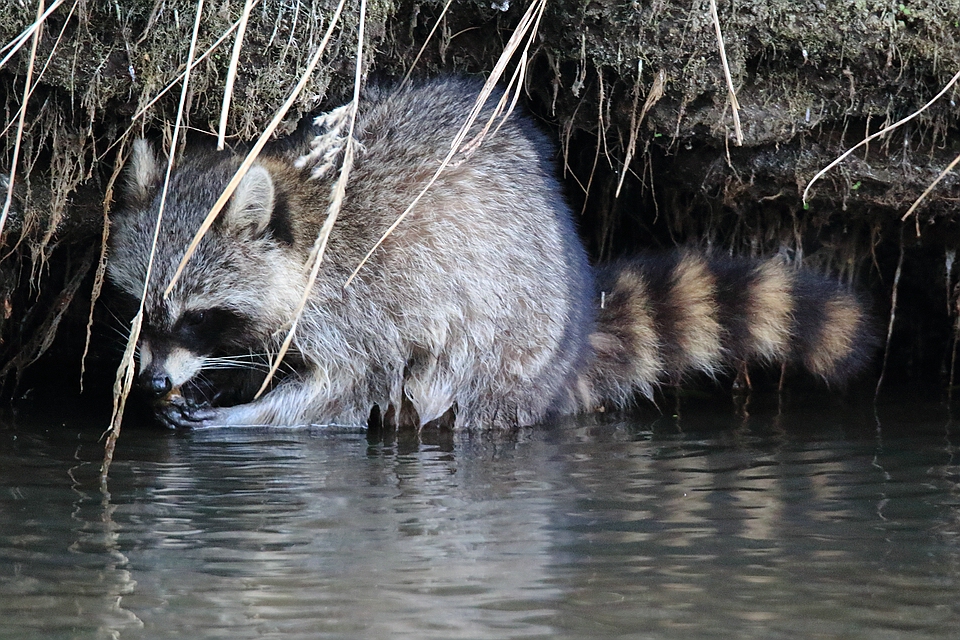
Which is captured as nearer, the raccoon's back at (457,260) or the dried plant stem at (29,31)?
the dried plant stem at (29,31)

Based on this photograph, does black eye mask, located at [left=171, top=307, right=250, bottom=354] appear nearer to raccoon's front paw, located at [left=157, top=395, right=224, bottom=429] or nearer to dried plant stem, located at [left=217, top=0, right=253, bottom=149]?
raccoon's front paw, located at [left=157, top=395, right=224, bottom=429]

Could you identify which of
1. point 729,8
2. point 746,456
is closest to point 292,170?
point 729,8

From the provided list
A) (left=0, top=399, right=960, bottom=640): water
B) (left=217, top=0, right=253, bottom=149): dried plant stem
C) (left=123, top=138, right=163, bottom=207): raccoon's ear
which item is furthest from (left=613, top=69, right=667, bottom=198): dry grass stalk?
(left=123, top=138, right=163, bottom=207): raccoon's ear

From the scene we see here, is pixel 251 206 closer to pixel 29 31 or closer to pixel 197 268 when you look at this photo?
pixel 197 268

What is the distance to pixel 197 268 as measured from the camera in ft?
12.1

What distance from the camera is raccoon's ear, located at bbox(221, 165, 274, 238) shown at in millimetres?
3594

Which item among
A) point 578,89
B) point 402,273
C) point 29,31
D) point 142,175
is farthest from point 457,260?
point 29,31

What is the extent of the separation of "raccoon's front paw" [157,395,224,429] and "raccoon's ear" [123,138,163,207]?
694 mm

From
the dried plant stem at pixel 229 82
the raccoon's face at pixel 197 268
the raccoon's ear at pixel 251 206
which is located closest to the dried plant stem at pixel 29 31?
the dried plant stem at pixel 229 82

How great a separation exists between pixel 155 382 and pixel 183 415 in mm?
243

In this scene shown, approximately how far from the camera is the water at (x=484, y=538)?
1866 millimetres

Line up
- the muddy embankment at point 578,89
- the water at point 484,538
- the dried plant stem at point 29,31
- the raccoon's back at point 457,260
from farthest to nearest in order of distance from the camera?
the raccoon's back at point 457,260, the muddy embankment at point 578,89, the dried plant stem at point 29,31, the water at point 484,538

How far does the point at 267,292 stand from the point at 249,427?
0.52 m

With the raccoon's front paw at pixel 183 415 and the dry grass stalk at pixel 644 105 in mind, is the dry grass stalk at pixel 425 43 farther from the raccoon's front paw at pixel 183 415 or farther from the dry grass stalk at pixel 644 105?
the raccoon's front paw at pixel 183 415
